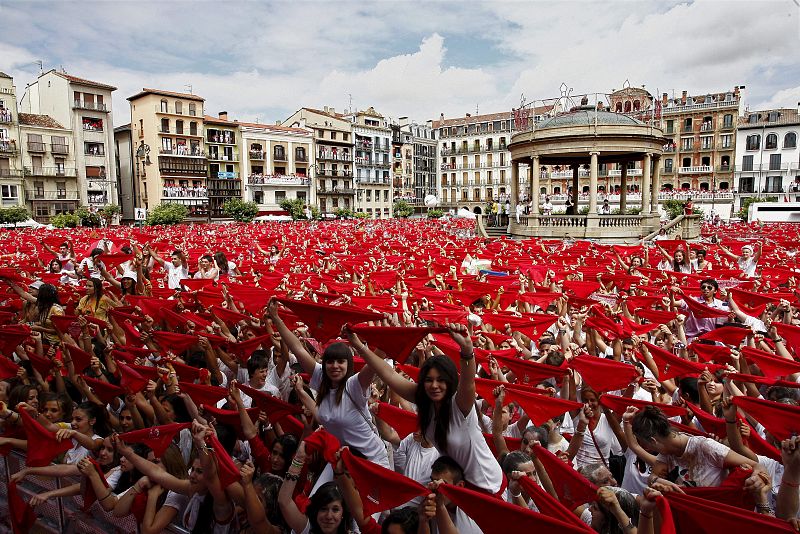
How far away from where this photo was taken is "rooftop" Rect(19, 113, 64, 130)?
57.9m

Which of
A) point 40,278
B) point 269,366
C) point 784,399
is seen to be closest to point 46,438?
point 269,366

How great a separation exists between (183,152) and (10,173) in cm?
1793

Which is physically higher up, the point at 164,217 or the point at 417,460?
the point at 164,217

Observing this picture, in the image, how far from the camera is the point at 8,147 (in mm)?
55438

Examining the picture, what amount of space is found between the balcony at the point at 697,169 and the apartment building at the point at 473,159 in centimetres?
2453

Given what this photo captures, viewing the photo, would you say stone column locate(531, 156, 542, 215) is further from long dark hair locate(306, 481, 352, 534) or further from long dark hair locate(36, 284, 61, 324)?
long dark hair locate(306, 481, 352, 534)

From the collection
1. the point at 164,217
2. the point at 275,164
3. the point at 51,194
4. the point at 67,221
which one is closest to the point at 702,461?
the point at 164,217

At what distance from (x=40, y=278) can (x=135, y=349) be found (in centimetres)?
806

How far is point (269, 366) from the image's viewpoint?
259 inches

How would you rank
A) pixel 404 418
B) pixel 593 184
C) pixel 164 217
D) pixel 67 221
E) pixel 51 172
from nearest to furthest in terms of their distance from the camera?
pixel 404 418 < pixel 593 184 < pixel 67 221 < pixel 164 217 < pixel 51 172

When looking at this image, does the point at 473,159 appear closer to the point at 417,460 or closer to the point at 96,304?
the point at 96,304

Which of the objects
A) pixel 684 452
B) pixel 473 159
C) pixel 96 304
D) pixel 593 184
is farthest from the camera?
pixel 473 159

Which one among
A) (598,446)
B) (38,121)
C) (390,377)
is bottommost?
(598,446)

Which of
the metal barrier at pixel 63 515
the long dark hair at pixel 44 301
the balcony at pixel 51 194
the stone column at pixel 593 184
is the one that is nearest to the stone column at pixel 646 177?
the stone column at pixel 593 184
